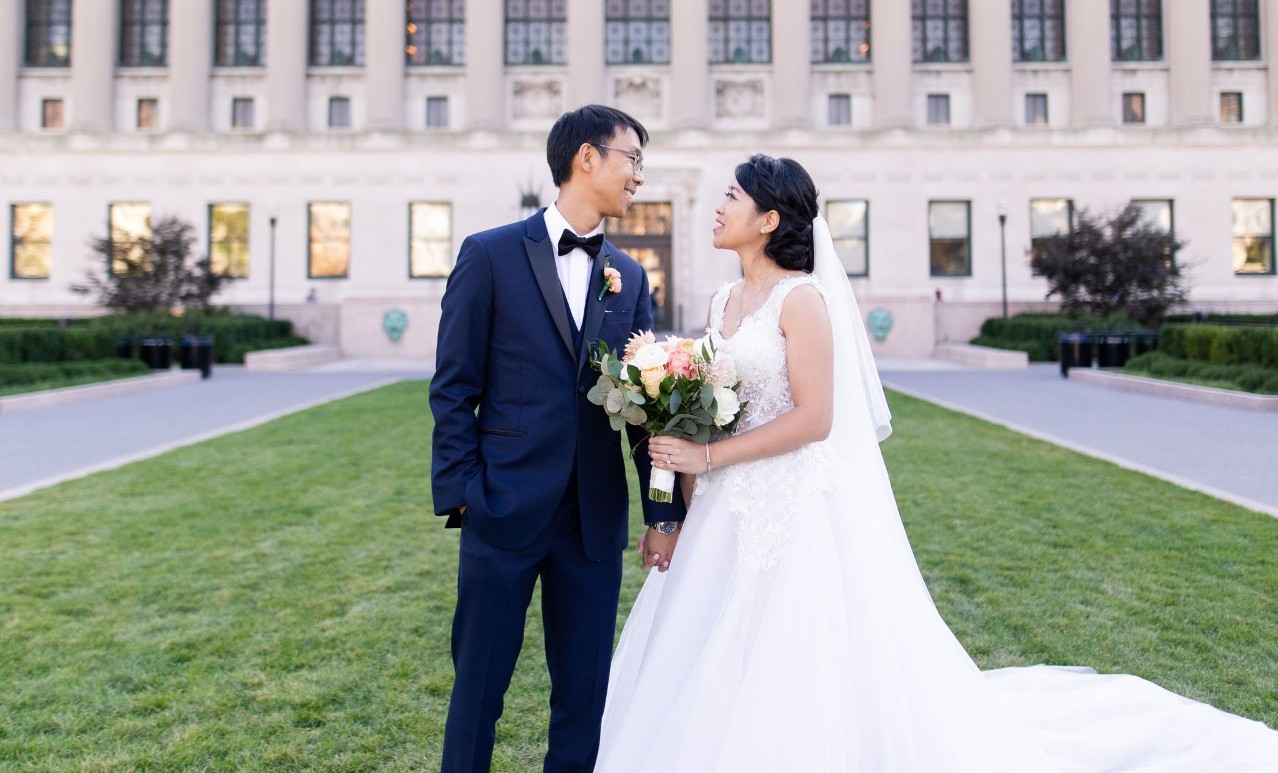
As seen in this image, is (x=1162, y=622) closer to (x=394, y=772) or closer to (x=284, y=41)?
(x=394, y=772)

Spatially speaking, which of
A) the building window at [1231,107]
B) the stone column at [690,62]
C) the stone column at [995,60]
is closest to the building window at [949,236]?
the stone column at [995,60]

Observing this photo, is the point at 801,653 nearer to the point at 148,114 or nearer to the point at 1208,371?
the point at 1208,371

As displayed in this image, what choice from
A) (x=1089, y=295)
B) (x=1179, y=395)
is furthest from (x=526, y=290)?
(x=1089, y=295)

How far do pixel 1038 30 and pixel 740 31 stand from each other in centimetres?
1388

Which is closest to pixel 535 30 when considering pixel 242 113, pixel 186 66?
→ pixel 242 113

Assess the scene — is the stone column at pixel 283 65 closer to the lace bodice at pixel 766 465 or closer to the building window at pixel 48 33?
the building window at pixel 48 33

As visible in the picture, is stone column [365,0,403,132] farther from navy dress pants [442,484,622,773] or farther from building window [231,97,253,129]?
navy dress pants [442,484,622,773]

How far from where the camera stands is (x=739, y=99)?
130 feet

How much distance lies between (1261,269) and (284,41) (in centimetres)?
4379

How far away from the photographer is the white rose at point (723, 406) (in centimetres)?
317

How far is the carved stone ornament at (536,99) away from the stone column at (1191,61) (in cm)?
2714

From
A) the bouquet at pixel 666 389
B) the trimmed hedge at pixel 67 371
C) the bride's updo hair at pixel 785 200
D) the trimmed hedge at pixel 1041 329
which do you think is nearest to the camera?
the bouquet at pixel 666 389

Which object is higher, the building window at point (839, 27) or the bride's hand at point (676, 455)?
the building window at point (839, 27)

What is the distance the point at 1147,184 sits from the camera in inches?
1463
